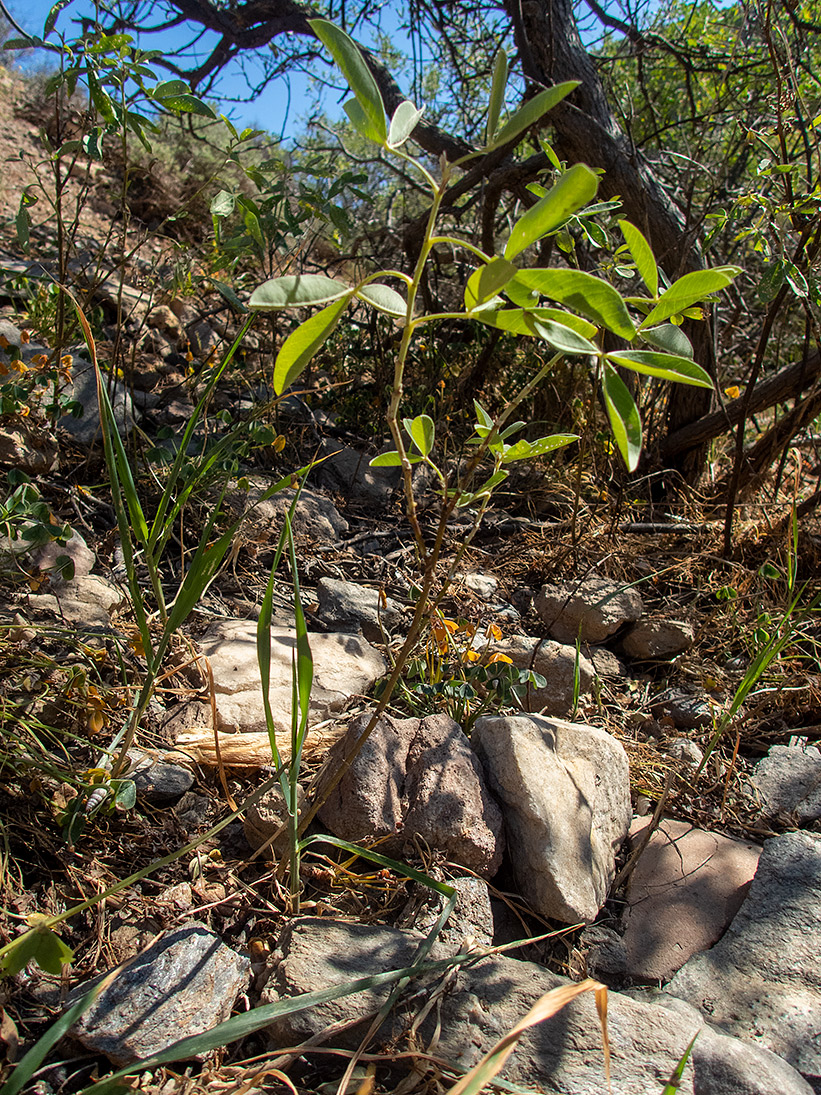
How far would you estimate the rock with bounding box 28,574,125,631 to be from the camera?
1745 millimetres

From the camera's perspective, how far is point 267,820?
1355 mm

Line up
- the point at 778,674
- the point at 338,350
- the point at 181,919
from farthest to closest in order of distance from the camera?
the point at 338,350, the point at 778,674, the point at 181,919

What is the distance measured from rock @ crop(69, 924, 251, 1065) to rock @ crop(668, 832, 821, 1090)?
775mm

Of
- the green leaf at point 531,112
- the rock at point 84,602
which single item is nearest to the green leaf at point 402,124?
the green leaf at point 531,112

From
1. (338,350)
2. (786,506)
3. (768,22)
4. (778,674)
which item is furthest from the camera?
(338,350)

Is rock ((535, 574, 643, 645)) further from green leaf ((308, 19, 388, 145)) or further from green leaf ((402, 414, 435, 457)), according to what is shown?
green leaf ((308, 19, 388, 145))

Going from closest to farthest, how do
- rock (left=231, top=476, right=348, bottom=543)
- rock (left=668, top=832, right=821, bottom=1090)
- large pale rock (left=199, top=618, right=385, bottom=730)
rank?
rock (left=668, top=832, right=821, bottom=1090) < large pale rock (left=199, top=618, right=385, bottom=730) < rock (left=231, top=476, right=348, bottom=543)

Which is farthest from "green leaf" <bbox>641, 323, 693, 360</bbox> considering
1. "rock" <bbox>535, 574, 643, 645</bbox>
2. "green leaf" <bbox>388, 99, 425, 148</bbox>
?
"rock" <bbox>535, 574, 643, 645</bbox>

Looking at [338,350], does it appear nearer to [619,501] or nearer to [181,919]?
[619,501]

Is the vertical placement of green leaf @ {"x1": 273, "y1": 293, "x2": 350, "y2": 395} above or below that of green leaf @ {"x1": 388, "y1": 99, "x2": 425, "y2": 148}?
below

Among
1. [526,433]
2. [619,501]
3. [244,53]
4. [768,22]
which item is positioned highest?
[244,53]

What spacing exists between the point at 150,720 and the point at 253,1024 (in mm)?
831

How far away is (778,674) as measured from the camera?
2076 millimetres

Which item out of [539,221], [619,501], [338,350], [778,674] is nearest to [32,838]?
[539,221]
